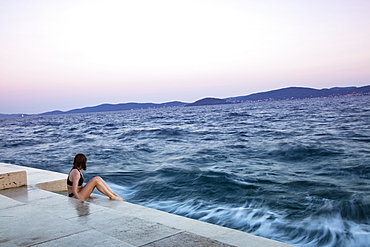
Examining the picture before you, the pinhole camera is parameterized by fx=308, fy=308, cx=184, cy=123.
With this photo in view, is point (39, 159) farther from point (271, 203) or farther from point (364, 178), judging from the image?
point (364, 178)

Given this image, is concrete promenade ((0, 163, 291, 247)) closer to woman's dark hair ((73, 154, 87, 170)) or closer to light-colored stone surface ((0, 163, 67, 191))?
woman's dark hair ((73, 154, 87, 170))

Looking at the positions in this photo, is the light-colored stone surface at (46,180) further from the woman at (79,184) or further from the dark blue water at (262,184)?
the dark blue water at (262,184)

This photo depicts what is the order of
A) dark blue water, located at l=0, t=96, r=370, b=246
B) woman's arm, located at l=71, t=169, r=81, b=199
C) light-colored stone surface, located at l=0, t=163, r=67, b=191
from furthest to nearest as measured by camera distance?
light-colored stone surface, located at l=0, t=163, r=67, b=191, dark blue water, located at l=0, t=96, r=370, b=246, woman's arm, located at l=71, t=169, r=81, b=199

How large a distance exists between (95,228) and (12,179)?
3777mm

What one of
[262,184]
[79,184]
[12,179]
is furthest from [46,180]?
[262,184]

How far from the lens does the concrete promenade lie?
3.34m

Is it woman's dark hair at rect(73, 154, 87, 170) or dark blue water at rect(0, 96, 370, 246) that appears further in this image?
dark blue water at rect(0, 96, 370, 246)

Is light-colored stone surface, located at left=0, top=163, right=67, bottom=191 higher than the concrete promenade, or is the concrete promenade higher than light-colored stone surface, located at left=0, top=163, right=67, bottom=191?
the concrete promenade

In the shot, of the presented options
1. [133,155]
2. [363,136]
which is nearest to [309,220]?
[133,155]

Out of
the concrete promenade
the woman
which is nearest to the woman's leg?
the woman

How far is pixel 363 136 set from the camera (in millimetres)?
20297

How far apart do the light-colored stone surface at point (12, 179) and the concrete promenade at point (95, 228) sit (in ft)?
2.62

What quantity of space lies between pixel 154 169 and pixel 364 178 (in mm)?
8321

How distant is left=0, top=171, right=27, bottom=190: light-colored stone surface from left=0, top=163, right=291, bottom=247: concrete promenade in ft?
2.62
